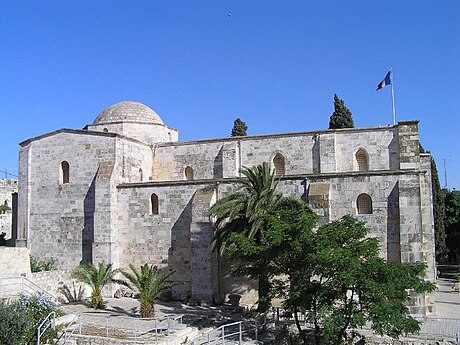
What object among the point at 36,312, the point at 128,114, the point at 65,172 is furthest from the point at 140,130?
the point at 36,312

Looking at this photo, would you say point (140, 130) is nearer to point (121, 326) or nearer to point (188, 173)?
point (188, 173)

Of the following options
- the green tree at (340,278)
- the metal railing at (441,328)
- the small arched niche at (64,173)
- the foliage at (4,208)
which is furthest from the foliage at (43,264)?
the foliage at (4,208)

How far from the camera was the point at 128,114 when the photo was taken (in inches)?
1217

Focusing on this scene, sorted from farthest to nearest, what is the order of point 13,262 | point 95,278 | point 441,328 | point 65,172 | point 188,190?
point 65,172 < point 188,190 < point 95,278 < point 13,262 < point 441,328

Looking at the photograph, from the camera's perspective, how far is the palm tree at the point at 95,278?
22.4 m

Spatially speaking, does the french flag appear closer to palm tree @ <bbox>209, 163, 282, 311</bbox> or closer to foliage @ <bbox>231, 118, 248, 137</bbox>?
palm tree @ <bbox>209, 163, 282, 311</bbox>

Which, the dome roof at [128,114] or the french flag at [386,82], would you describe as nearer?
the french flag at [386,82]

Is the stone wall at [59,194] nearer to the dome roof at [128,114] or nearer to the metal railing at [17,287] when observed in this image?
the dome roof at [128,114]

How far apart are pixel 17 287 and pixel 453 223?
121 feet

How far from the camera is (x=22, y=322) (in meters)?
15.1

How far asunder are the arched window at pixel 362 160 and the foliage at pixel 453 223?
21.4 meters

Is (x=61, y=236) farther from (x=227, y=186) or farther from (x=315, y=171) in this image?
(x=315, y=171)

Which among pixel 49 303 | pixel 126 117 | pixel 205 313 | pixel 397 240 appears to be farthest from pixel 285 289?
pixel 126 117

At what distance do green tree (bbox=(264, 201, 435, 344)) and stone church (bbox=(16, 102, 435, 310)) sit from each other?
5198 millimetres
